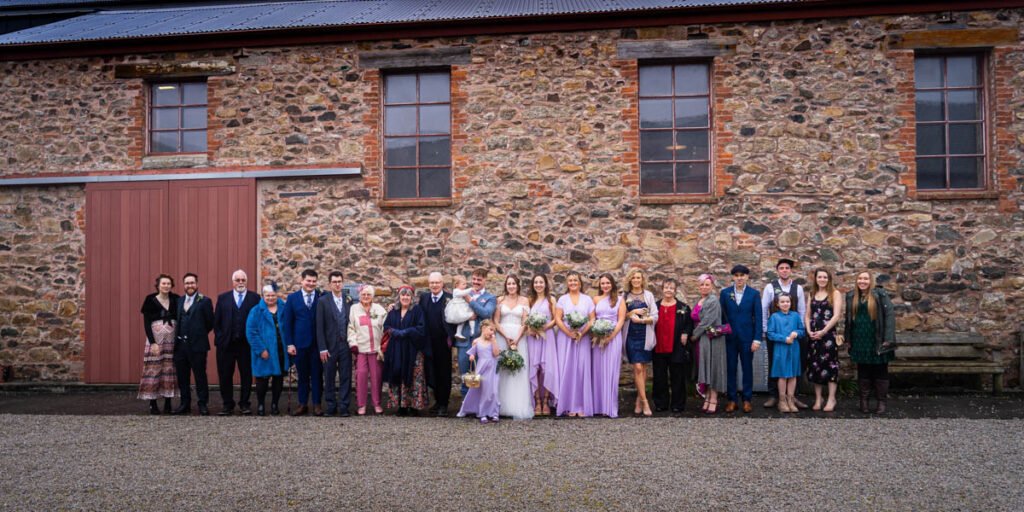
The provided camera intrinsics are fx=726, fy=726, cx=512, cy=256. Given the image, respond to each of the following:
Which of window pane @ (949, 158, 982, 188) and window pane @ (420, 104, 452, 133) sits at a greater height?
window pane @ (420, 104, 452, 133)

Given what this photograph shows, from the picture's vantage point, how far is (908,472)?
5.45 m

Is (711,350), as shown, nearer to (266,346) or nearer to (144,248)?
(266,346)

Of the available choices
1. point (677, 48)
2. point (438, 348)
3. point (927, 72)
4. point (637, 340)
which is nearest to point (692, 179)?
point (677, 48)

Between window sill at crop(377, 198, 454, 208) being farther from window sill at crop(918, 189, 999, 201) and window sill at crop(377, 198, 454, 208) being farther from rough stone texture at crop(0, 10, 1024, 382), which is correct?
window sill at crop(918, 189, 999, 201)

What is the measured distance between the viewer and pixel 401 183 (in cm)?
1070

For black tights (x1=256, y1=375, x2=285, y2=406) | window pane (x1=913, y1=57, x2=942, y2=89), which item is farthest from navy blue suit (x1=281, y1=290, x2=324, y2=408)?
window pane (x1=913, y1=57, x2=942, y2=89)

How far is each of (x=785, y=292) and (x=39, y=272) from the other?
34.7 feet

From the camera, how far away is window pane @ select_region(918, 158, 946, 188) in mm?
10062

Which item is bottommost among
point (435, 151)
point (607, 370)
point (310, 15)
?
point (607, 370)

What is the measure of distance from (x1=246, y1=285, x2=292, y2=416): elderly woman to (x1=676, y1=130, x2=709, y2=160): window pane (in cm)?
585

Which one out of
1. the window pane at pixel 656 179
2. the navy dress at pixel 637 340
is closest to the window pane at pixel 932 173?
the window pane at pixel 656 179

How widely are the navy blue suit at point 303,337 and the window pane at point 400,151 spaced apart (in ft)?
9.40

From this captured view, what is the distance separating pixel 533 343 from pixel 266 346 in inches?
123

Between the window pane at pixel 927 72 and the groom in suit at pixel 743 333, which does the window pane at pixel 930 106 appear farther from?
the groom in suit at pixel 743 333
